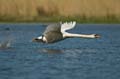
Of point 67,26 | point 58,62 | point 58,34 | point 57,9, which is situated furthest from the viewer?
point 57,9

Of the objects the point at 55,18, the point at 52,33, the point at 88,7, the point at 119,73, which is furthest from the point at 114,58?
the point at 88,7

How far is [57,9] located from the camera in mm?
124125

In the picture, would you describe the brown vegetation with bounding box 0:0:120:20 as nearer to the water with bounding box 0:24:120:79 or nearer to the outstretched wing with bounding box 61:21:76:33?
the water with bounding box 0:24:120:79

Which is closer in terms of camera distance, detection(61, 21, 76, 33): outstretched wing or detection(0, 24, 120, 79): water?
detection(0, 24, 120, 79): water

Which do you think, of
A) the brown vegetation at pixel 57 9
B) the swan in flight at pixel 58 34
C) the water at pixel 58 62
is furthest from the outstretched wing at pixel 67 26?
the brown vegetation at pixel 57 9

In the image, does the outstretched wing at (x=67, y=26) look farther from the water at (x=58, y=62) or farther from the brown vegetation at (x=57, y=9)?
the brown vegetation at (x=57, y=9)

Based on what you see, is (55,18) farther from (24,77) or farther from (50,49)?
(24,77)

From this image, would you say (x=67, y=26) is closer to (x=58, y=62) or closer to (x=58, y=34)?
(x=58, y=34)

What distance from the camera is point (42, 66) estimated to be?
95.9ft

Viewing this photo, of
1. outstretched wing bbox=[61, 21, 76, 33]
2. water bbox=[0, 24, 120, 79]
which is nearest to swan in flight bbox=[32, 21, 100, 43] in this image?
outstretched wing bbox=[61, 21, 76, 33]

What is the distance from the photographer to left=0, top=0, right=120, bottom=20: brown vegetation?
11544cm

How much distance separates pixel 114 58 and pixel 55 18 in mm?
81959

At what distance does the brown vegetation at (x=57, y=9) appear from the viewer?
379 ft

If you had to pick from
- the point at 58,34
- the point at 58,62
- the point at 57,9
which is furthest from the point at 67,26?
the point at 57,9
